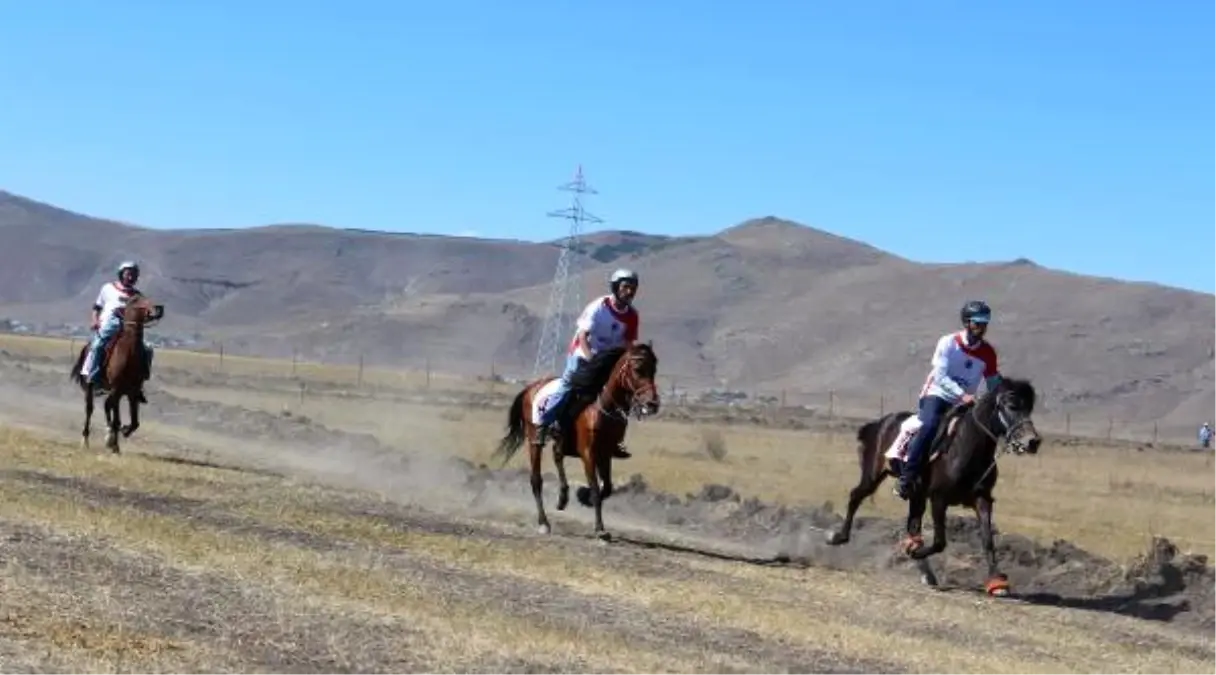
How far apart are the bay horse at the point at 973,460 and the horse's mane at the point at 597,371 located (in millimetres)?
3337

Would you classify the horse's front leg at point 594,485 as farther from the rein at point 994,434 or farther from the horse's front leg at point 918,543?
the rein at point 994,434

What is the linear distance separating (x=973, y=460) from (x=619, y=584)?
16.6 ft

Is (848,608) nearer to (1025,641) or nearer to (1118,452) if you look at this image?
(1025,641)

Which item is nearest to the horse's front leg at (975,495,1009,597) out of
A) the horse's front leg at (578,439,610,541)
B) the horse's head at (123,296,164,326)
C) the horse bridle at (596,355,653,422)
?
the horse bridle at (596,355,653,422)

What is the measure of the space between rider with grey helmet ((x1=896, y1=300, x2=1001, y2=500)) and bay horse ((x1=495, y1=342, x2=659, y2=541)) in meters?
2.99

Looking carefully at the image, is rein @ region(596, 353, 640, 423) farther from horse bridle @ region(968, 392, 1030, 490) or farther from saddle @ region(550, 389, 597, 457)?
horse bridle @ region(968, 392, 1030, 490)

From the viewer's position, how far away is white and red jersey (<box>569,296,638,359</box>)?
20.8 m

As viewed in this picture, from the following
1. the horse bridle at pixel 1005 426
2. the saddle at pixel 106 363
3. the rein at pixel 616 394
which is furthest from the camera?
the saddle at pixel 106 363

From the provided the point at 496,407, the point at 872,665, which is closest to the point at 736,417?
the point at 496,407

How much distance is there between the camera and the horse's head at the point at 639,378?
19375 millimetres

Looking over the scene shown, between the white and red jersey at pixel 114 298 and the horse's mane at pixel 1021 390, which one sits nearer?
the horse's mane at pixel 1021 390

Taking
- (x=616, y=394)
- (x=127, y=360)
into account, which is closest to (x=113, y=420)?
(x=127, y=360)

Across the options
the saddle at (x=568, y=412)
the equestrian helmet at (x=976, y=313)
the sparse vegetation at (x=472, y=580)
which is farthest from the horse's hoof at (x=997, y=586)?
the saddle at (x=568, y=412)

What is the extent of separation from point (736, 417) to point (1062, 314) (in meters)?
94.3
